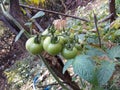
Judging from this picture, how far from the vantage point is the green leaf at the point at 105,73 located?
3.71ft

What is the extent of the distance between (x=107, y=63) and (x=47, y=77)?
6.19 feet

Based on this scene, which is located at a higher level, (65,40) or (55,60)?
(65,40)

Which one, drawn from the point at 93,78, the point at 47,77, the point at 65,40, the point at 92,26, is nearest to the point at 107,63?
the point at 93,78

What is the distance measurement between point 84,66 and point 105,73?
125mm

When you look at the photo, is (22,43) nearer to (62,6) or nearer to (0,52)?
(0,52)

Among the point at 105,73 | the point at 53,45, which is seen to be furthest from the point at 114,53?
the point at 53,45

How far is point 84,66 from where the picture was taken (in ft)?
3.45

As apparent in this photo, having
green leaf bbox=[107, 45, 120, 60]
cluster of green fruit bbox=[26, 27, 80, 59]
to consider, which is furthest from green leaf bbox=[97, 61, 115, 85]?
cluster of green fruit bbox=[26, 27, 80, 59]

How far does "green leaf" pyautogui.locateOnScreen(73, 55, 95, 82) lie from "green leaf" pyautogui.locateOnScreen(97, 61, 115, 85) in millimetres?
74

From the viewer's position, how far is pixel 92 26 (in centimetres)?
156

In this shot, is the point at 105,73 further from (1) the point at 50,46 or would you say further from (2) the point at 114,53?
(1) the point at 50,46

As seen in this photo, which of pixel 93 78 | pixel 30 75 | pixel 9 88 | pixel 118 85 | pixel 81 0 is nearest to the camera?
pixel 93 78

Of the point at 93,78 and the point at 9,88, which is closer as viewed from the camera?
the point at 93,78

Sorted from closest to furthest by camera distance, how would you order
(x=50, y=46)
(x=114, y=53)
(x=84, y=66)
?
(x=50, y=46), (x=84, y=66), (x=114, y=53)
